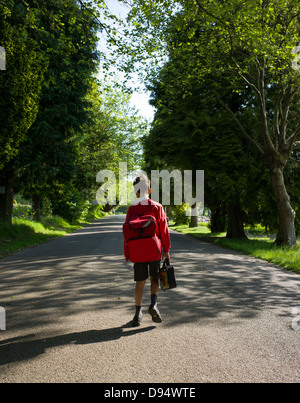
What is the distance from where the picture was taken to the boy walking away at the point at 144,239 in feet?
14.8

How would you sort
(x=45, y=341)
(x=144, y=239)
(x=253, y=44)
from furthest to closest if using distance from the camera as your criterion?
(x=253, y=44) → (x=144, y=239) → (x=45, y=341)

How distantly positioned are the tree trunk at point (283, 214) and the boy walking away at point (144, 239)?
1051cm

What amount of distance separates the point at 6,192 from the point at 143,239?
14151 millimetres

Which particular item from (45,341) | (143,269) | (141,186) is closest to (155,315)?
(143,269)

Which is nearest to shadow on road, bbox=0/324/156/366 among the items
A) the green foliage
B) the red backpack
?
the red backpack

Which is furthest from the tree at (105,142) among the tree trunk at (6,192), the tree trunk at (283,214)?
the tree trunk at (283,214)

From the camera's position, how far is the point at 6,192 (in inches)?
663

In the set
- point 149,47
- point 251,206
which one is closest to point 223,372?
point 149,47

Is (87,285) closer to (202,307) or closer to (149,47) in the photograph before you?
(202,307)

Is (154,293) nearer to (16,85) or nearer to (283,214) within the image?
(16,85)

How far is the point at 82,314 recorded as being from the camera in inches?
199

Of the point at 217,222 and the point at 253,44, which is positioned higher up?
the point at 253,44

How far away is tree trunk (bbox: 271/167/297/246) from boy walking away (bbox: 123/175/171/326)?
1051 centimetres

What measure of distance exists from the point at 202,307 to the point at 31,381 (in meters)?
3.08
